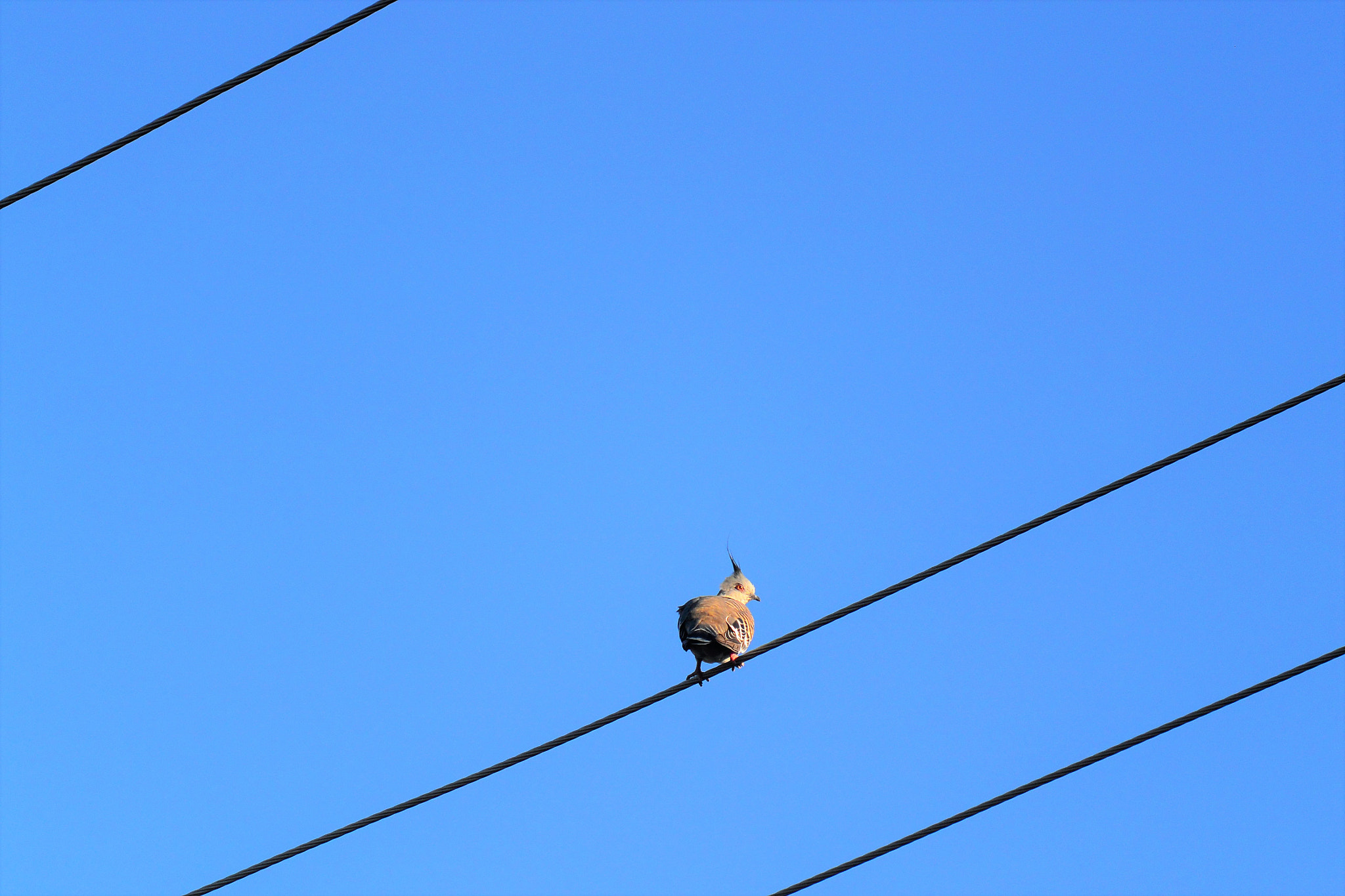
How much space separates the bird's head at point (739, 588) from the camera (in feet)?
49.6

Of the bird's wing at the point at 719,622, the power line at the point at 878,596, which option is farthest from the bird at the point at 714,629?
the power line at the point at 878,596

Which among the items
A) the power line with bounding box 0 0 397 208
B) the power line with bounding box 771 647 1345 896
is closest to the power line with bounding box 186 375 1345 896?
the power line with bounding box 771 647 1345 896

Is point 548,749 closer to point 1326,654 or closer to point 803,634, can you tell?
point 803,634

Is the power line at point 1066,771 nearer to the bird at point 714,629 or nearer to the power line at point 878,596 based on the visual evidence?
the power line at point 878,596

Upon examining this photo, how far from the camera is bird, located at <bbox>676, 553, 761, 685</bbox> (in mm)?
12922

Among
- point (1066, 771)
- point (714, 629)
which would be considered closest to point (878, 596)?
point (1066, 771)

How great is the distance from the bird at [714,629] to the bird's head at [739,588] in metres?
0.97

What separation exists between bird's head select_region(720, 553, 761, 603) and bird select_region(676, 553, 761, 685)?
38.2 inches

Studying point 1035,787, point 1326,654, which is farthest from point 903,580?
point 1326,654

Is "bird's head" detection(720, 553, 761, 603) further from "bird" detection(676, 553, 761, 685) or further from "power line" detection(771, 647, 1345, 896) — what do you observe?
"power line" detection(771, 647, 1345, 896)

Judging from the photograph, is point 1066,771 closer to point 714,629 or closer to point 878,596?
point 878,596

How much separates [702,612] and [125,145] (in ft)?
23.7

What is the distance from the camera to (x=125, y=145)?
7.77 m

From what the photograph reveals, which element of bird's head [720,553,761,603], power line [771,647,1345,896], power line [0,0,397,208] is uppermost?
bird's head [720,553,761,603]
